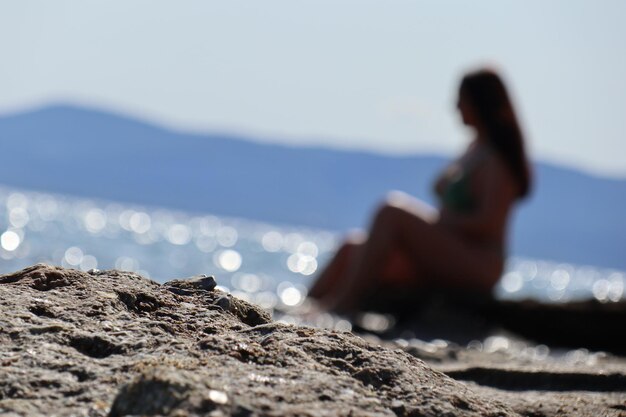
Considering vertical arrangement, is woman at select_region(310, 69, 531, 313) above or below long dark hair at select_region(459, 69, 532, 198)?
below

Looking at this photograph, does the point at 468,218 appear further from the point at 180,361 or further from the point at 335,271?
the point at 180,361

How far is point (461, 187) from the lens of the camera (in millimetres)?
6836

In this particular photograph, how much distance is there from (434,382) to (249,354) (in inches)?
12.3

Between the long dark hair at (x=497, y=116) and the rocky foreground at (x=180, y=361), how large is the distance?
4.93 m

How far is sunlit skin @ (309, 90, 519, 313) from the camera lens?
6.56 meters

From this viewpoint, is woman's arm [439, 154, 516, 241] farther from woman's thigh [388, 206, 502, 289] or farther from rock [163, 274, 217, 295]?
rock [163, 274, 217, 295]

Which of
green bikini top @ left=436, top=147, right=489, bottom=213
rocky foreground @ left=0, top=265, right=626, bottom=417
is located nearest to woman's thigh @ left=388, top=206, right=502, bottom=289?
green bikini top @ left=436, top=147, right=489, bottom=213

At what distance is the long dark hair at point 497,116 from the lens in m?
6.82

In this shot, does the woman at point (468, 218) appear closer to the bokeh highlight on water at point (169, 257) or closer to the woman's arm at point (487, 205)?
the woman's arm at point (487, 205)

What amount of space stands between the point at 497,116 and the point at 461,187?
0.52 meters

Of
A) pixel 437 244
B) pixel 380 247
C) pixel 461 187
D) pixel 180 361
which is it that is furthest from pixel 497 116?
pixel 180 361

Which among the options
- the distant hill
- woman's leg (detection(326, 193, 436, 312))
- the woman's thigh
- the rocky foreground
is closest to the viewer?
the rocky foreground

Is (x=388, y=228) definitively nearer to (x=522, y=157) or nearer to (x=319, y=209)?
(x=522, y=157)

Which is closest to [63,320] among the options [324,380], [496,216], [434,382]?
[324,380]
